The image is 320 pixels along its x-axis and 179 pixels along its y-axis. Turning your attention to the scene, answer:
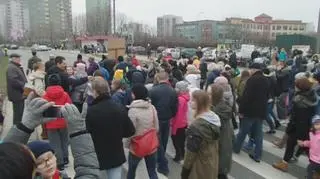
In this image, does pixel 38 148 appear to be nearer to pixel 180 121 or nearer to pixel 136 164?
pixel 136 164

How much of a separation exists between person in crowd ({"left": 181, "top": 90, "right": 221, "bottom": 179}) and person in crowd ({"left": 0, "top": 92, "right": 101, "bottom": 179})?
183cm

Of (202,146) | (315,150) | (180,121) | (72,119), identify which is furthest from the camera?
(180,121)

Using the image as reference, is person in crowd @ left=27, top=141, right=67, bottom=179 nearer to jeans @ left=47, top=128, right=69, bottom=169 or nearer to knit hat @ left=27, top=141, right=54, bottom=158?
knit hat @ left=27, top=141, right=54, bottom=158

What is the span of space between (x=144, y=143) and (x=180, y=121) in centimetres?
183

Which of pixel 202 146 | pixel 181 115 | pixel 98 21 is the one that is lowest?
pixel 181 115

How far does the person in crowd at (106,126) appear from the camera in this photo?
437 cm

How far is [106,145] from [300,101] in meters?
3.83

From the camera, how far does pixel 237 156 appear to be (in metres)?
7.65

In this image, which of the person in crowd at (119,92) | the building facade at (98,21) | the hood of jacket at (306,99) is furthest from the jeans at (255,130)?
the building facade at (98,21)

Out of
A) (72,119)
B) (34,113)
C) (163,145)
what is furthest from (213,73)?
(34,113)

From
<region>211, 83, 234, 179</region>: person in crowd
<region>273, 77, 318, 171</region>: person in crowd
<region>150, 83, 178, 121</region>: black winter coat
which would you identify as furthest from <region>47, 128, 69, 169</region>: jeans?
<region>273, 77, 318, 171</region>: person in crowd

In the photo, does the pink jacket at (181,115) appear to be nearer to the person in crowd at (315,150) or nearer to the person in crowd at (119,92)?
the person in crowd at (119,92)

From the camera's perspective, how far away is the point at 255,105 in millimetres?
7133

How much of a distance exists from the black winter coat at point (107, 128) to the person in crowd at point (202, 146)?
852 millimetres
